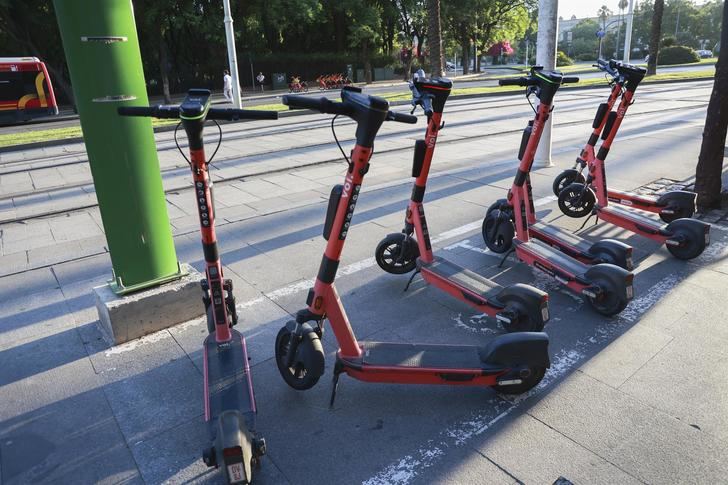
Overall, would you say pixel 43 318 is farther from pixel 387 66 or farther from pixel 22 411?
pixel 387 66

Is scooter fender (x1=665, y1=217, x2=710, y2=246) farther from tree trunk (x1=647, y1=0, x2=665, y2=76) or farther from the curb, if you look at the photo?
tree trunk (x1=647, y1=0, x2=665, y2=76)

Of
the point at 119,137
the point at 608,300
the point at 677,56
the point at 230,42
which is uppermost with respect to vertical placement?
the point at 230,42

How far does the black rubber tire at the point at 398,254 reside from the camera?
15.9 feet

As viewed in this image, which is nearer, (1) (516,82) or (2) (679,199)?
(1) (516,82)

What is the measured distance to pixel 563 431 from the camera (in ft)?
9.61

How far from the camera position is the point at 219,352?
335 cm

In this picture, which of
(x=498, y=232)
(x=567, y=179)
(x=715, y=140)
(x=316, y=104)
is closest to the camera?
(x=316, y=104)

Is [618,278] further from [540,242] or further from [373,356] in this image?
[373,356]

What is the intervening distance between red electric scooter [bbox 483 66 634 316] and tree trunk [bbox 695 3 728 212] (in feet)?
8.19

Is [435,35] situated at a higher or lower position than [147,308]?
higher

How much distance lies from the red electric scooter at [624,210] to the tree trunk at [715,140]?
4.10 feet

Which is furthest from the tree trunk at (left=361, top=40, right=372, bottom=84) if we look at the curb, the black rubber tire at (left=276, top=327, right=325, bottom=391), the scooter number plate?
the scooter number plate

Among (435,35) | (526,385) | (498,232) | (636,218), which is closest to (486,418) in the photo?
(526,385)

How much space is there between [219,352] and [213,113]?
1502 mm
